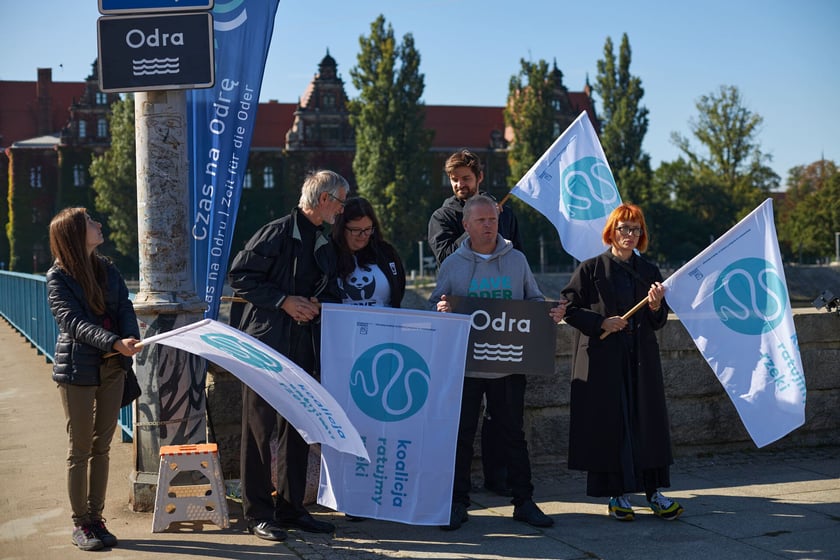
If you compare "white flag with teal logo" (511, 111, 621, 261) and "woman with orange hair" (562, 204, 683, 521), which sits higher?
"white flag with teal logo" (511, 111, 621, 261)

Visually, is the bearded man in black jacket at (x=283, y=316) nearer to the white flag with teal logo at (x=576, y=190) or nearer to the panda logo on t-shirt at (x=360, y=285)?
the panda logo on t-shirt at (x=360, y=285)

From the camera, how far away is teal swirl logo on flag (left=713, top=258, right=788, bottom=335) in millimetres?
6090

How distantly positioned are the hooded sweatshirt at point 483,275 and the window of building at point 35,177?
7433 cm

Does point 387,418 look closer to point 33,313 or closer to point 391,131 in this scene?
point 33,313

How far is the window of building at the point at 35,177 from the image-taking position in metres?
74.5

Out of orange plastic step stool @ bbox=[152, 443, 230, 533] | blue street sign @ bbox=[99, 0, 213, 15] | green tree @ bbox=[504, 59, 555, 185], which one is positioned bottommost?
orange plastic step stool @ bbox=[152, 443, 230, 533]

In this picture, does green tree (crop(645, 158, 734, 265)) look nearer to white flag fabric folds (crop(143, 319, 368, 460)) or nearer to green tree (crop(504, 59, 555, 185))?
green tree (crop(504, 59, 555, 185))

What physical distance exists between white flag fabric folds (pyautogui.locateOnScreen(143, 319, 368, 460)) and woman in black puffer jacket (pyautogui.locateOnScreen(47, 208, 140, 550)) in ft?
1.37

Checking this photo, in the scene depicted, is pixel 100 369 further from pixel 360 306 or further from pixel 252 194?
pixel 252 194

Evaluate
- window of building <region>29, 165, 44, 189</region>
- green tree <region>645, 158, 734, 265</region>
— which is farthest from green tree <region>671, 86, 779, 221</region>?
window of building <region>29, 165, 44, 189</region>

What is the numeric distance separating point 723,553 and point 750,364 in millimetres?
1300

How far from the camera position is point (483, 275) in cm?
610

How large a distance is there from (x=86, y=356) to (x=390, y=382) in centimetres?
166

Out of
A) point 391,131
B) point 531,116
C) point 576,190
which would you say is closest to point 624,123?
point 531,116
